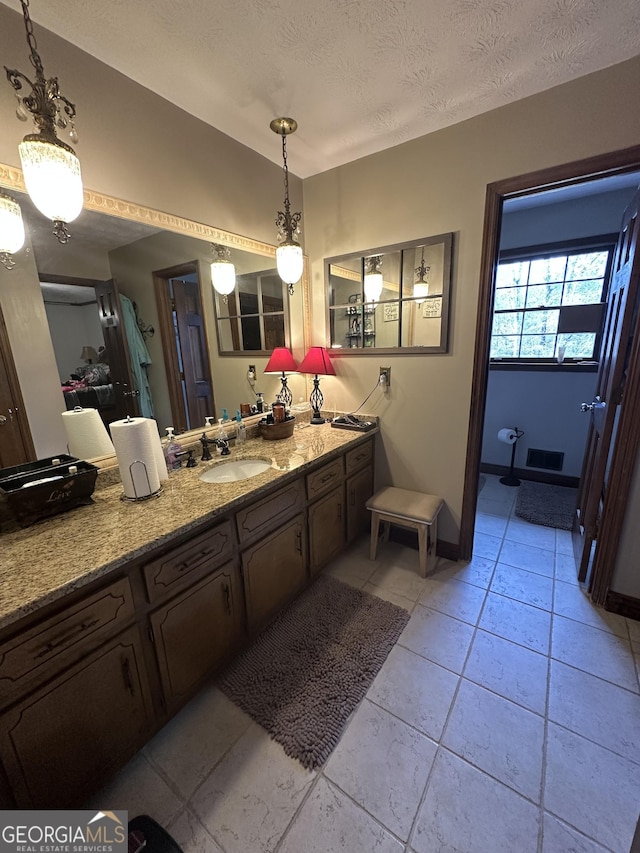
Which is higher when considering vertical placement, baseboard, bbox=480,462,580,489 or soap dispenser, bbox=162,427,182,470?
soap dispenser, bbox=162,427,182,470

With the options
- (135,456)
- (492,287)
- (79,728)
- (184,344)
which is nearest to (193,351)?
(184,344)

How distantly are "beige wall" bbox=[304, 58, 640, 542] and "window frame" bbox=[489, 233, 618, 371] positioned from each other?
109 centimetres

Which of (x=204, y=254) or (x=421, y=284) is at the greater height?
(x=204, y=254)

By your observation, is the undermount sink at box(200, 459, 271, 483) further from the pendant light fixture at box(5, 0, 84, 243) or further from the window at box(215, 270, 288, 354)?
the pendant light fixture at box(5, 0, 84, 243)

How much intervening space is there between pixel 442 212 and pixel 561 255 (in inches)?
76.7

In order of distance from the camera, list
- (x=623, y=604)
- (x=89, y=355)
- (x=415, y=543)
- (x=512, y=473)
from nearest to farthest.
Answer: (x=89, y=355) → (x=623, y=604) → (x=415, y=543) → (x=512, y=473)

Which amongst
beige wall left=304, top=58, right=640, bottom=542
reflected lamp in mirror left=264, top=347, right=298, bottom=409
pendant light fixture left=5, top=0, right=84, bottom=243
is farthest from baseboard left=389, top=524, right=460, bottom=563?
pendant light fixture left=5, top=0, right=84, bottom=243

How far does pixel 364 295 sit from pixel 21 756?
8.40 feet

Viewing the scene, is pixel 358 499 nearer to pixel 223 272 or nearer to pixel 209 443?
pixel 209 443

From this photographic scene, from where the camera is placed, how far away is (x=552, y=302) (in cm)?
322

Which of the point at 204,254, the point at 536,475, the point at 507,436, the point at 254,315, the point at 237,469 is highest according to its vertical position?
the point at 204,254

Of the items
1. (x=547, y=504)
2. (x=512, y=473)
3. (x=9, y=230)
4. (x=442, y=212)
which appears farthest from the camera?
(x=512, y=473)

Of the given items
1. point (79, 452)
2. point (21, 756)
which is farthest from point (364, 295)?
point (21, 756)

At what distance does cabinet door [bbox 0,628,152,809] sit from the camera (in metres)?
0.88
